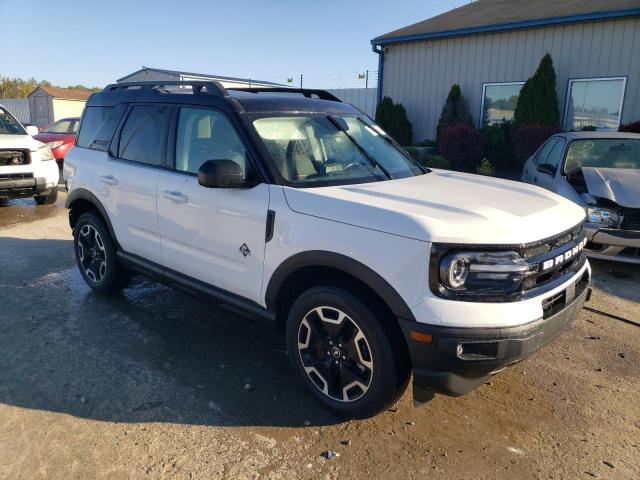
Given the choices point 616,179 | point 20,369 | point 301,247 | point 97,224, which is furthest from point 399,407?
point 616,179

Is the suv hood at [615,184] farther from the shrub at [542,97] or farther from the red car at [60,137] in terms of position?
the red car at [60,137]

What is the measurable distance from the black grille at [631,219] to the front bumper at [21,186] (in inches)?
354

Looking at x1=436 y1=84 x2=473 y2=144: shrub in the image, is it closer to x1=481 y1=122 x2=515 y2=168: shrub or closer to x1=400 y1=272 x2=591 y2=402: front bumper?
x1=481 y1=122 x2=515 y2=168: shrub

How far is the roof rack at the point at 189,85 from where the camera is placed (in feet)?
12.0

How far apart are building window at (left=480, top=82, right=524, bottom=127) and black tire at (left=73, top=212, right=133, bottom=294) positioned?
37.1ft

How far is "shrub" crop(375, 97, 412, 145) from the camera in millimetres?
14977

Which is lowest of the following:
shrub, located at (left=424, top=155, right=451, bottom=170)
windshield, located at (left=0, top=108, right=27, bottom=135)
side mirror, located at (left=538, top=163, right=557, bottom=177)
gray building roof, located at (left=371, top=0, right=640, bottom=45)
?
shrub, located at (left=424, top=155, right=451, bottom=170)

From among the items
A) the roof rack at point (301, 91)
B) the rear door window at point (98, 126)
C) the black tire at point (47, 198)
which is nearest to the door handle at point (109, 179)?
the rear door window at point (98, 126)

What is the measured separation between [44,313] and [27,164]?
217 inches

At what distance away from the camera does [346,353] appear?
293 cm

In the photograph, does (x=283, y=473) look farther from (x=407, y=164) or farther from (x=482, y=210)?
(x=407, y=164)

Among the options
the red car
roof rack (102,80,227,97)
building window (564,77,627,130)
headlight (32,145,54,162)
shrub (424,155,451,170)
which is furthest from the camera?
the red car

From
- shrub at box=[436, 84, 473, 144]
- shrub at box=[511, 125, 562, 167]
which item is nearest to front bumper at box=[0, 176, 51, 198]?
shrub at box=[436, 84, 473, 144]

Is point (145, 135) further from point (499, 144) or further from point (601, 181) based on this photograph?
point (499, 144)
